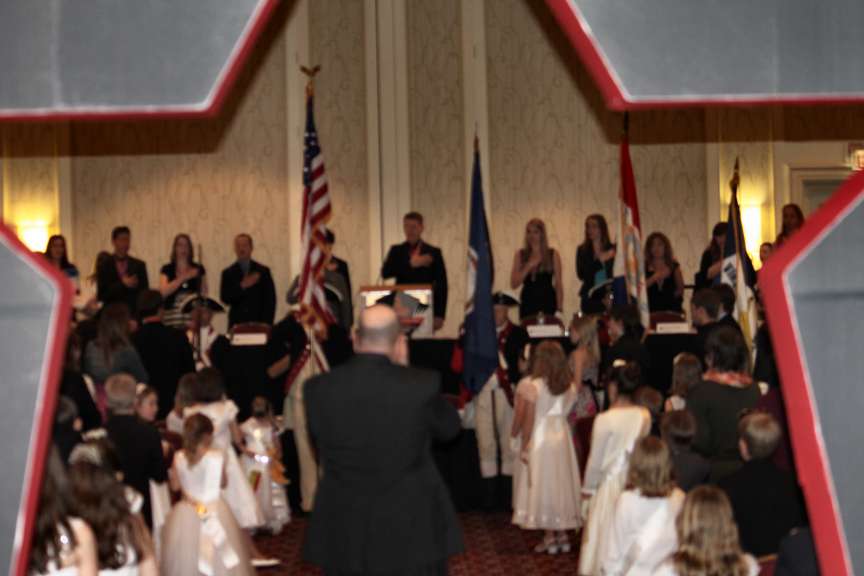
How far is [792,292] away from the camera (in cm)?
476

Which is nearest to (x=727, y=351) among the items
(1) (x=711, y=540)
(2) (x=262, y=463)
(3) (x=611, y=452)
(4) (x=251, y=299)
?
(3) (x=611, y=452)

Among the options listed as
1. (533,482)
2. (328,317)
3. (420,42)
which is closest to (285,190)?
(420,42)

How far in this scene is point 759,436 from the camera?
6125 mm

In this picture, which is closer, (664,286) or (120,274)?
(664,286)

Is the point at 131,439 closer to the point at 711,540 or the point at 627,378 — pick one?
the point at 627,378

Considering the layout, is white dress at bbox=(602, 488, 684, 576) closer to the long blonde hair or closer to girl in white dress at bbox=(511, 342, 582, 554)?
the long blonde hair

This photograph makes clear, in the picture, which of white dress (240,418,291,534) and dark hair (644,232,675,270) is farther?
dark hair (644,232,675,270)

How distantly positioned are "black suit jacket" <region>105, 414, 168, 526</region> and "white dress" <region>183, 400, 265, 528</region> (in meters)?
1.71

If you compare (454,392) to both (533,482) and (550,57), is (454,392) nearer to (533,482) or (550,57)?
(533,482)

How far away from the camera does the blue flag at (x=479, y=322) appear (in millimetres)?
11055

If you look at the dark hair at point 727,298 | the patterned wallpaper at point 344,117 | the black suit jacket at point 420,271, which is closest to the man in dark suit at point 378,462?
the dark hair at point 727,298

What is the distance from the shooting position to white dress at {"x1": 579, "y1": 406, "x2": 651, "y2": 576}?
8023 mm

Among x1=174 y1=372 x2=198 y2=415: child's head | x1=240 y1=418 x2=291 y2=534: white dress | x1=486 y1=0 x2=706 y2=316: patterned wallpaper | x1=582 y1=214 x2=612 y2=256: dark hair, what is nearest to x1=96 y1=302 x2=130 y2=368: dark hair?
x1=174 y1=372 x2=198 y2=415: child's head

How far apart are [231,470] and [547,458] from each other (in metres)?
2.13
